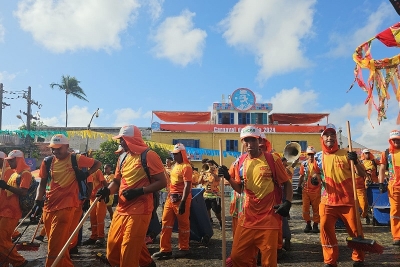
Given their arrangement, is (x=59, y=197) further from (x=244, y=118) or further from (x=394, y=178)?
(x=244, y=118)

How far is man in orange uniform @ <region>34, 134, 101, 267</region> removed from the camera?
4.79 m

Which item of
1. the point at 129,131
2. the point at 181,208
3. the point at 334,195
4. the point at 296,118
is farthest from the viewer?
the point at 296,118

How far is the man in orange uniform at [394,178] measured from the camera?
6602mm

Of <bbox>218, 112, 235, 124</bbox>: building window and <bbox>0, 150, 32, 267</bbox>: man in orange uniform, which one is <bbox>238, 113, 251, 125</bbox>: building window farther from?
<bbox>0, 150, 32, 267</bbox>: man in orange uniform

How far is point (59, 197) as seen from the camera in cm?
507

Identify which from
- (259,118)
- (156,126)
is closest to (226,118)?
(259,118)

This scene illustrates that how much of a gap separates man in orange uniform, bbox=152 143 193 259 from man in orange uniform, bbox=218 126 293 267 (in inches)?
91.6

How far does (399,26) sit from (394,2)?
144cm

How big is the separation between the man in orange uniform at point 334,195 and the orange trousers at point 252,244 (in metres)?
1.71

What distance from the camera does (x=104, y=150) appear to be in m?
29.2

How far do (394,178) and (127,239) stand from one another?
5.27 meters

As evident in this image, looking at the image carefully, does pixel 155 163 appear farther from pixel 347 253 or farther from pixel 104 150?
pixel 104 150

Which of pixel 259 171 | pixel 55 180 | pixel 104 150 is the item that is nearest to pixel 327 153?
pixel 259 171

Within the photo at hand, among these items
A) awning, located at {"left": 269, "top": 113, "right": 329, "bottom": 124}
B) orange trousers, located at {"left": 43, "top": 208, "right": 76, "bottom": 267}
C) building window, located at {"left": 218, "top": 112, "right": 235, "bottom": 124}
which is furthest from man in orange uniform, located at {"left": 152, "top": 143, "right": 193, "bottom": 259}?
awning, located at {"left": 269, "top": 113, "right": 329, "bottom": 124}
